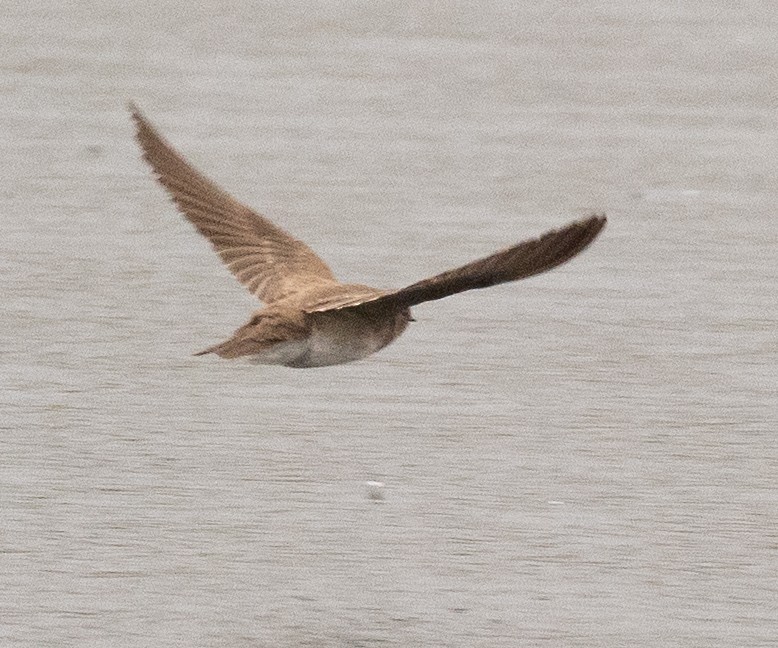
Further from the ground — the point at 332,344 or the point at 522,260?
the point at 522,260

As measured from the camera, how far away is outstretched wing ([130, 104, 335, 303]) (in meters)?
6.01

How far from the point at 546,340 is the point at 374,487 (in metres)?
1.57

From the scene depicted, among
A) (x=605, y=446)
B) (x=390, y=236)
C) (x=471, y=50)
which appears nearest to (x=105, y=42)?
(x=471, y=50)

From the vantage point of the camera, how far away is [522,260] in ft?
14.8

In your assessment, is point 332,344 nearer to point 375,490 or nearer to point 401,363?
point 375,490

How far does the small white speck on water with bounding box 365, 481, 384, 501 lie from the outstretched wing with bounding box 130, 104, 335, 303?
586 millimetres

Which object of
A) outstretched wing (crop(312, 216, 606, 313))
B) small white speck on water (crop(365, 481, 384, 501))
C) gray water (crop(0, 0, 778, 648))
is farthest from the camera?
small white speck on water (crop(365, 481, 384, 501))

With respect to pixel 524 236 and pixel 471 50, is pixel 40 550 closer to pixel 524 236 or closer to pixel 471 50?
pixel 524 236

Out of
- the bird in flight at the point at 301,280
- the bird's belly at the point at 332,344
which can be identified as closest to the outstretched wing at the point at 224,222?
the bird in flight at the point at 301,280

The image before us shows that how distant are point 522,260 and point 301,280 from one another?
53.9 inches

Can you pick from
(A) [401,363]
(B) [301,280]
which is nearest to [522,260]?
(B) [301,280]

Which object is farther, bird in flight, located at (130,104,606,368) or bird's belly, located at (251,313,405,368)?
bird's belly, located at (251,313,405,368)

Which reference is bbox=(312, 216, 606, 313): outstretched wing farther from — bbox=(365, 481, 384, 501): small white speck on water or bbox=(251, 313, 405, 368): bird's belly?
bbox=(365, 481, 384, 501): small white speck on water

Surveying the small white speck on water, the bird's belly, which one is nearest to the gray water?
the small white speck on water
